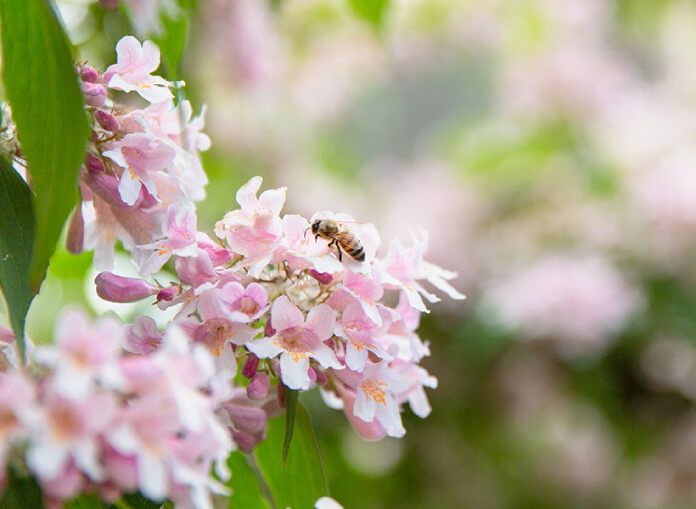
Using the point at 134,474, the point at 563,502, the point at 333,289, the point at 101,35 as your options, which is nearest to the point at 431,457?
the point at 563,502

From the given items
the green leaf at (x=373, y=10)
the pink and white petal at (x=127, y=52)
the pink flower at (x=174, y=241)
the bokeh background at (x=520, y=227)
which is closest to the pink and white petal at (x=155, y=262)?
the pink flower at (x=174, y=241)

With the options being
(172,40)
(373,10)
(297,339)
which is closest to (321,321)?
(297,339)

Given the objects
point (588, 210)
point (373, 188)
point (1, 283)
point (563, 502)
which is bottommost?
point (563, 502)

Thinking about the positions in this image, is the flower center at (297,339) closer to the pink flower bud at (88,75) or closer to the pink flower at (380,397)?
the pink flower at (380,397)

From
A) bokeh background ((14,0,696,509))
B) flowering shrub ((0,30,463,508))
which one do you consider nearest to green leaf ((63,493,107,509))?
flowering shrub ((0,30,463,508))

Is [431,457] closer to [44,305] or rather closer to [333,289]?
[44,305]

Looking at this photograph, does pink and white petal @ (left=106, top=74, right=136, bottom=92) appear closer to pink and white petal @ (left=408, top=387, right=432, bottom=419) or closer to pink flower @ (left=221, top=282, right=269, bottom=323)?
pink flower @ (left=221, top=282, right=269, bottom=323)
